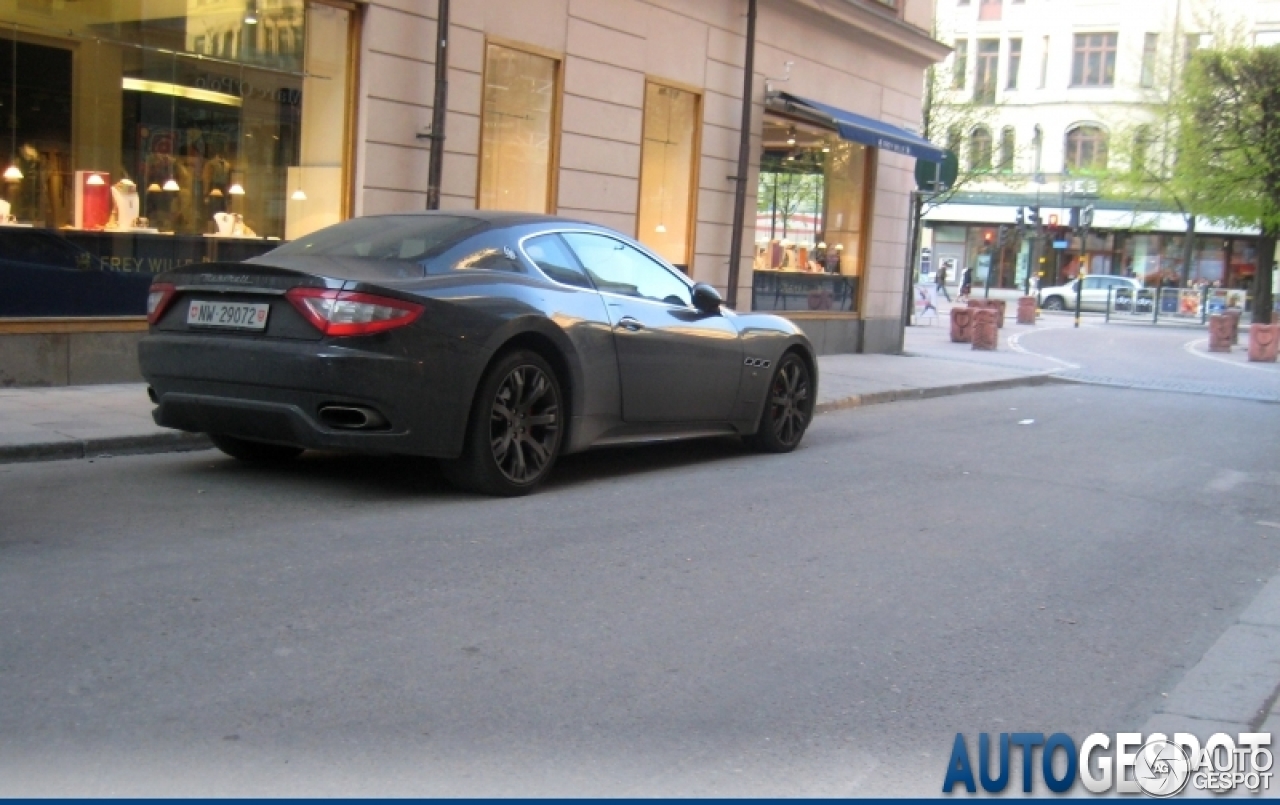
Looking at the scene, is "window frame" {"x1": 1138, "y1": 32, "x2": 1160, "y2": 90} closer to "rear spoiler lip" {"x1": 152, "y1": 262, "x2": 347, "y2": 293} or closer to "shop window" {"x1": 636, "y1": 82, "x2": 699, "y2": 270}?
"shop window" {"x1": 636, "y1": 82, "x2": 699, "y2": 270}

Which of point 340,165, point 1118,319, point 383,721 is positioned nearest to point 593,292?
point 383,721

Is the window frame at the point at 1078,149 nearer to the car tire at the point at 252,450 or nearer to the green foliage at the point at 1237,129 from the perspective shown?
the green foliage at the point at 1237,129

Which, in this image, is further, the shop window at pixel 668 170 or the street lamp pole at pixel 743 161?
the street lamp pole at pixel 743 161

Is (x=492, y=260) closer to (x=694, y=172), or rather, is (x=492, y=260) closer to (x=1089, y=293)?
(x=694, y=172)

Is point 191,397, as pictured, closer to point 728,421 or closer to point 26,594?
point 26,594

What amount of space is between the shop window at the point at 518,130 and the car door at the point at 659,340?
5.15 meters

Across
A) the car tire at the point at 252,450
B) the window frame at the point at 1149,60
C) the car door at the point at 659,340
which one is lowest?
the car tire at the point at 252,450

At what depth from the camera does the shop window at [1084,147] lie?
61.3 metres

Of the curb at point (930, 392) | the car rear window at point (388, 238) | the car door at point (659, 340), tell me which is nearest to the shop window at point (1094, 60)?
the curb at point (930, 392)

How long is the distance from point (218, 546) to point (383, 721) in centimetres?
213

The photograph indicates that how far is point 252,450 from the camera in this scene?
25.3 feet

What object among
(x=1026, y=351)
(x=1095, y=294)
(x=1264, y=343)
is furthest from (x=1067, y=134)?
(x=1026, y=351)

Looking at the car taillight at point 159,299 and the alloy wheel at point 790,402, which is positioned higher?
the car taillight at point 159,299

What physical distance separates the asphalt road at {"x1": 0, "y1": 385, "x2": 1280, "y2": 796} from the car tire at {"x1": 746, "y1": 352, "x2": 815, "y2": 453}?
84 centimetres
